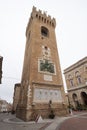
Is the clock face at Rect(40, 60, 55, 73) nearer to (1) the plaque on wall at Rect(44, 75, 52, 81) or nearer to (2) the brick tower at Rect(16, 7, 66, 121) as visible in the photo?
(2) the brick tower at Rect(16, 7, 66, 121)

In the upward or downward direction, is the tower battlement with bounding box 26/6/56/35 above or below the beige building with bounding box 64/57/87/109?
above

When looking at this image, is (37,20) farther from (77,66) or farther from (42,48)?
(77,66)

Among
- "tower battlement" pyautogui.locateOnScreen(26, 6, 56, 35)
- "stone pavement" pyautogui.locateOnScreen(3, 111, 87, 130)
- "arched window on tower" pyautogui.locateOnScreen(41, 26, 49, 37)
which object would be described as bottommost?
"stone pavement" pyautogui.locateOnScreen(3, 111, 87, 130)

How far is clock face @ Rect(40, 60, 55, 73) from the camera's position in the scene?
1806 cm

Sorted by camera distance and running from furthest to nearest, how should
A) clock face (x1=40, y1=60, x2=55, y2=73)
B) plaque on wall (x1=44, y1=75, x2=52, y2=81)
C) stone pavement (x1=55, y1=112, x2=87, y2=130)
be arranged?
1. clock face (x1=40, y1=60, x2=55, y2=73)
2. plaque on wall (x1=44, y1=75, x2=52, y2=81)
3. stone pavement (x1=55, y1=112, x2=87, y2=130)

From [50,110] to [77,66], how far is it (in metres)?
18.1

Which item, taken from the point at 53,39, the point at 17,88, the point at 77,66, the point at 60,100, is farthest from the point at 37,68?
the point at 17,88

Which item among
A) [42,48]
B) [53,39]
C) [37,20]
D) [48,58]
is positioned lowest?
[48,58]

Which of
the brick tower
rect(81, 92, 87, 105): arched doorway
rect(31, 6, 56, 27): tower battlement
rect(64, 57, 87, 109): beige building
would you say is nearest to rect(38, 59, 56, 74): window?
the brick tower

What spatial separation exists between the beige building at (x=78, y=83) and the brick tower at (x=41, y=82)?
10.3m

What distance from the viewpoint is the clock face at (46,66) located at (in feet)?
59.3

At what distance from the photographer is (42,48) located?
800 inches

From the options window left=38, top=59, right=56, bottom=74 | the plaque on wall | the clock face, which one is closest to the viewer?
the plaque on wall

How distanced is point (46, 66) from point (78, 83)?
14.4 m
